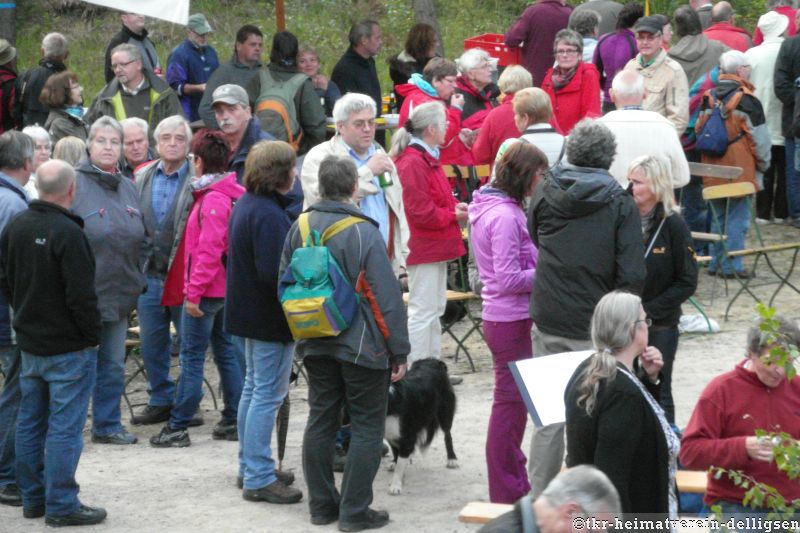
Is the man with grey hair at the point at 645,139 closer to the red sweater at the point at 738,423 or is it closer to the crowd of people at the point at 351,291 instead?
the crowd of people at the point at 351,291

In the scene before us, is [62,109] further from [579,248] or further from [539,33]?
[579,248]

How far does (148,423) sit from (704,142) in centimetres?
572

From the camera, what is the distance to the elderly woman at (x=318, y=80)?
11.4 m

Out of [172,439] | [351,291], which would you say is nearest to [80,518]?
[172,439]

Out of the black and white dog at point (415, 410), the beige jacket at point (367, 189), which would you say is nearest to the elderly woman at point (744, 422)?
the black and white dog at point (415, 410)

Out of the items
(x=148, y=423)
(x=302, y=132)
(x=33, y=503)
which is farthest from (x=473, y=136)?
(x=33, y=503)

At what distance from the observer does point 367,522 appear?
6.21 meters

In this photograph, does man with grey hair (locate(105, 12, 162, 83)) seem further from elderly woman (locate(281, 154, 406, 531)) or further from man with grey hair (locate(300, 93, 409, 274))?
elderly woman (locate(281, 154, 406, 531))

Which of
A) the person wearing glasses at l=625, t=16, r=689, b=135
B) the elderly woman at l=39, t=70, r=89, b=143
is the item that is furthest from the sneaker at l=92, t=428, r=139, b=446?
the person wearing glasses at l=625, t=16, r=689, b=135

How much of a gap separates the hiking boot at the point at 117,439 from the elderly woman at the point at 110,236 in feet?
0.91

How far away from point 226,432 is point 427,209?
6.02 ft

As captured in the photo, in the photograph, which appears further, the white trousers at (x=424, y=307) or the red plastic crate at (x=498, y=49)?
the red plastic crate at (x=498, y=49)

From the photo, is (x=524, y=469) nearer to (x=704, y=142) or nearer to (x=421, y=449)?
(x=421, y=449)

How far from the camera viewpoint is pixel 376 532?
6.22 meters
